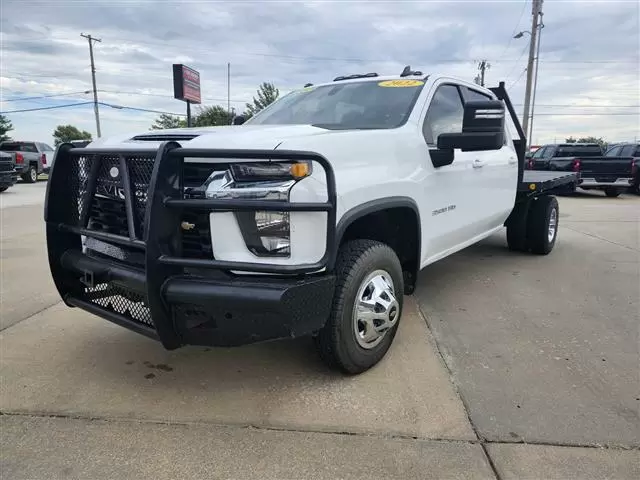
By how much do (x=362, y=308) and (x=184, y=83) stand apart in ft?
63.1

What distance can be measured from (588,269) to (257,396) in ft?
15.7

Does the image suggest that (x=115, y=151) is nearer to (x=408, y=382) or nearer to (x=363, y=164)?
(x=363, y=164)

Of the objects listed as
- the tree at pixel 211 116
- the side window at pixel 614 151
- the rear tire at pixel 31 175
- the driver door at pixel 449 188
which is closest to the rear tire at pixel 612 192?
the side window at pixel 614 151

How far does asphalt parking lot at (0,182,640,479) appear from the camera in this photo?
245cm

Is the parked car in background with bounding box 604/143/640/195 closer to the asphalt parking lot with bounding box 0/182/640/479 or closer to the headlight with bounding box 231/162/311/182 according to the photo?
the asphalt parking lot with bounding box 0/182/640/479

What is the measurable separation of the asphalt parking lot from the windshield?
164 centimetres

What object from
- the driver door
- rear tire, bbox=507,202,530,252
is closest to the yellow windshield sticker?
Result: the driver door

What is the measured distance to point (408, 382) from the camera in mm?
3227

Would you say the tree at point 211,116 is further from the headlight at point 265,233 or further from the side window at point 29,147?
the headlight at point 265,233

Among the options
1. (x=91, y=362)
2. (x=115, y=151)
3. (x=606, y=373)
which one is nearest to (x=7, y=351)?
(x=91, y=362)

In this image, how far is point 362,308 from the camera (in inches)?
123

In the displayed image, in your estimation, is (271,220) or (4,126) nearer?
(271,220)

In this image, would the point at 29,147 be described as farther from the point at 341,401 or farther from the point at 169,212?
the point at 341,401

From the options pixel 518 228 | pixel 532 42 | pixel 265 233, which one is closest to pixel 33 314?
pixel 265 233
